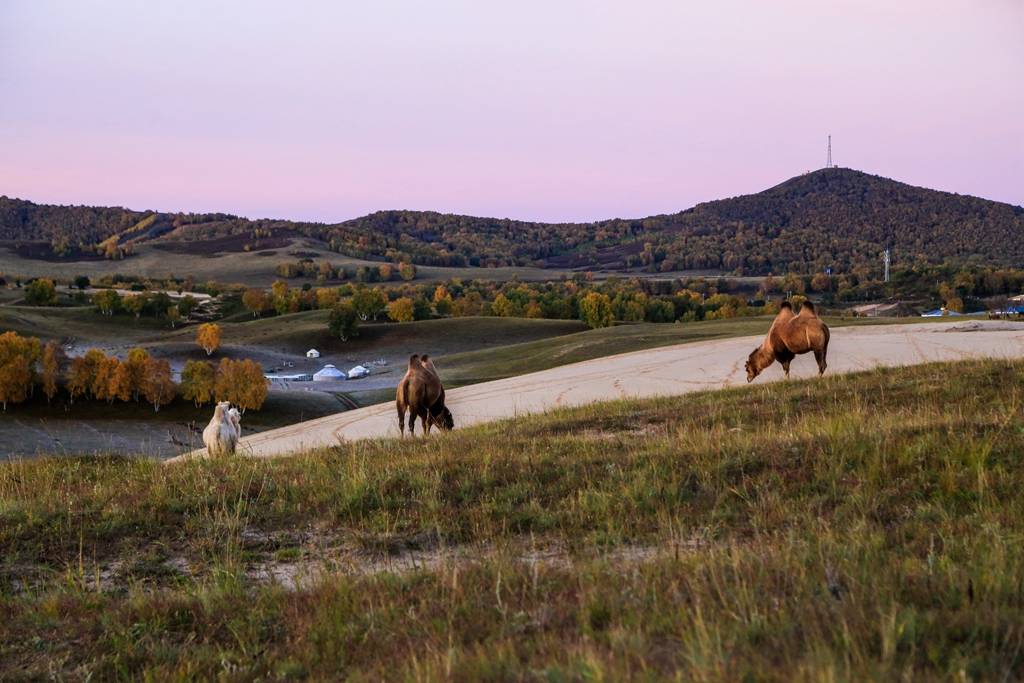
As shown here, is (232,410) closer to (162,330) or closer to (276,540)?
(276,540)

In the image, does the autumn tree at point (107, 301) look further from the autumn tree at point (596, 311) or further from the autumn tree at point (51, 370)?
the autumn tree at point (596, 311)

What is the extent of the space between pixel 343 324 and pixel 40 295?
62.3 meters

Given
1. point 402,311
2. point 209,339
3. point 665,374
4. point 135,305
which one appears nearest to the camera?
point 665,374

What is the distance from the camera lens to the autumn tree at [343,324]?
10169cm

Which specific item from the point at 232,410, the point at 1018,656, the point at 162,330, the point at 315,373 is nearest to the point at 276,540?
the point at 1018,656

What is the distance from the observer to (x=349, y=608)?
18.1 ft

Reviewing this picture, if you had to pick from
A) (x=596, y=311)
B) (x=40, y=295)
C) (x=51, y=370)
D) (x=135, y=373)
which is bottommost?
(x=135, y=373)

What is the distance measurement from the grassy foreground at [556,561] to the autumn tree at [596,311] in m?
87.0

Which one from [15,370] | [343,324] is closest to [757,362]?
[15,370]

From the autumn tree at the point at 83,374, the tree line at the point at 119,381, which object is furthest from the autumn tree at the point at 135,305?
the autumn tree at the point at 83,374

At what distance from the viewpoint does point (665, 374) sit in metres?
31.0

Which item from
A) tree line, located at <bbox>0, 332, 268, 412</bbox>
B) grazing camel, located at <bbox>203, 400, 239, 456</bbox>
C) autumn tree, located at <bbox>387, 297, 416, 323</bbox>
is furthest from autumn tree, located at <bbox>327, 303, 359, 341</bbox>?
grazing camel, located at <bbox>203, 400, 239, 456</bbox>

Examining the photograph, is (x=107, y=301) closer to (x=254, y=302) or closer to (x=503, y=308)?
(x=254, y=302)

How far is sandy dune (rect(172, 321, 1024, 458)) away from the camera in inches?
1046
